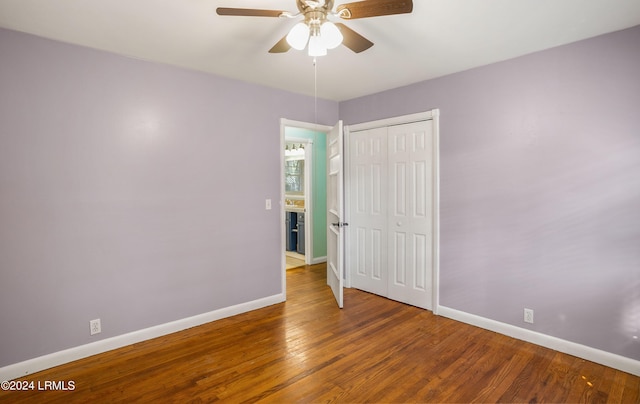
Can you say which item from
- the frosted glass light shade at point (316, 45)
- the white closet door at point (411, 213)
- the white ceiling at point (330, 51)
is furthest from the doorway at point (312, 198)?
the frosted glass light shade at point (316, 45)

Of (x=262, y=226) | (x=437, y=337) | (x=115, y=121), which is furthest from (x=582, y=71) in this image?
(x=115, y=121)

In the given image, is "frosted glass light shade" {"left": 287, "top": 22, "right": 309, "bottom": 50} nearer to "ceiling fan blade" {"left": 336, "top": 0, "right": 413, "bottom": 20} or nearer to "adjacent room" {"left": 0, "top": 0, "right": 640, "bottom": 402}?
"adjacent room" {"left": 0, "top": 0, "right": 640, "bottom": 402}

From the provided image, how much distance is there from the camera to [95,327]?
2645 mm

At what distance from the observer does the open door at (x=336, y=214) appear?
11.9 ft

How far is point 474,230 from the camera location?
3.16 metres

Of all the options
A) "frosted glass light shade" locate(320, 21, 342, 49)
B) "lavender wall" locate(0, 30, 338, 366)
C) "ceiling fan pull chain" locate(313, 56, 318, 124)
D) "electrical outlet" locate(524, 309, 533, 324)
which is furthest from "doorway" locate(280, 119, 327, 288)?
"frosted glass light shade" locate(320, 21, 342, 49)

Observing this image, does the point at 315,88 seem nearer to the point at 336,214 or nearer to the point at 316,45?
the point at 336,214

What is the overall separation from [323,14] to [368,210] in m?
2.69

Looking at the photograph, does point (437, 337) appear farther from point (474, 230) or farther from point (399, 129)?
point (399, 129)

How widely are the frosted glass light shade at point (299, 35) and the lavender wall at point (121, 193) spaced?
1727 millimetres

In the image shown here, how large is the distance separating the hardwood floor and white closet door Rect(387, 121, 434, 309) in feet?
1.69

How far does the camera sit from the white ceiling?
6.62ft

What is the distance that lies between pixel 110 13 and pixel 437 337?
353 centimetres

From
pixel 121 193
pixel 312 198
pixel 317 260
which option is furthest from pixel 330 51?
pixel 317 260
